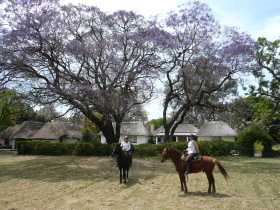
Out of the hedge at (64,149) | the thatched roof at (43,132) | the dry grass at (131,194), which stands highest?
the thatched roof at (43,132)

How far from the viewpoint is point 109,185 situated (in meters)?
10.3

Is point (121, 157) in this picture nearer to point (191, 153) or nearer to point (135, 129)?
point (191, 153)

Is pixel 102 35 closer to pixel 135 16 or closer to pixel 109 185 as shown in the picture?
pixel 135 16

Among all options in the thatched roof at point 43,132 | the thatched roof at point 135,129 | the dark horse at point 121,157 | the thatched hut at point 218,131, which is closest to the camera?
the dark horse at point 121,157

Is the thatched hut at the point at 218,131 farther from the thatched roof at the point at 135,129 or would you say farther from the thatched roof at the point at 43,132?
the thatched roof at the point at 43,132

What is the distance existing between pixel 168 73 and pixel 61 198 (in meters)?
16.0

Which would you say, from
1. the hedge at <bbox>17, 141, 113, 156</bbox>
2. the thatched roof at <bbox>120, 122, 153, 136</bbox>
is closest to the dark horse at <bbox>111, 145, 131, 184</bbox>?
the hedge at <bbox>17, 141, 113, 156</bbox>

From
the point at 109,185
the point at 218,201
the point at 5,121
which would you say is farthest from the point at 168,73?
the point at 5,121

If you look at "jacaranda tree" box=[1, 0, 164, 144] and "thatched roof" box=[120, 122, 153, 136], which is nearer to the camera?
"jacaranda tree" box=[1, 0, 164, 144]

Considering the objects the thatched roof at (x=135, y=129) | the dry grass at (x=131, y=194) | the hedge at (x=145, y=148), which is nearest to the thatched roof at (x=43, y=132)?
the thatched roof at (x=135, y=129)

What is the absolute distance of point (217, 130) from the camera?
3544 cm

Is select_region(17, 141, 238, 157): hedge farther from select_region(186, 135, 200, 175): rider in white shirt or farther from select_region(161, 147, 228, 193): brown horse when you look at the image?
select_region(186, 135, 200, 175): rider in white shirt

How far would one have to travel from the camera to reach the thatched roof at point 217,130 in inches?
1363

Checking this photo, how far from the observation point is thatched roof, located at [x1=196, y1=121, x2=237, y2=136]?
34.6 m
